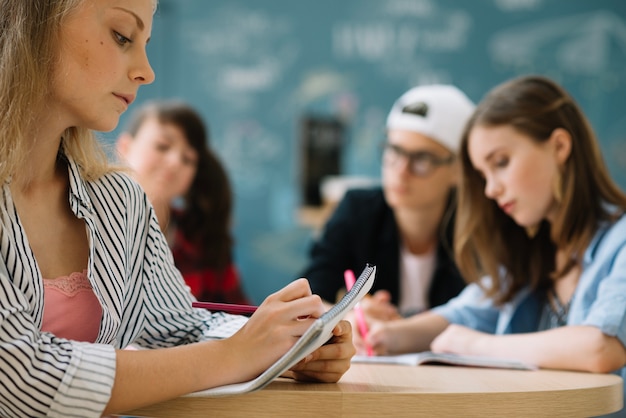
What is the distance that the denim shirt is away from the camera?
142 centimetres

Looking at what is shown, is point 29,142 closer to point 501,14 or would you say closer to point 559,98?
point 559,98

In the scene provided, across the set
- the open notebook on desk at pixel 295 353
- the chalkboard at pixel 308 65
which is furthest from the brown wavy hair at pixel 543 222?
the chalkboard at pixel 308 65

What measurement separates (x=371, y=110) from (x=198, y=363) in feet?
11.6

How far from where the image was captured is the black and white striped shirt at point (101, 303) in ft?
2.97

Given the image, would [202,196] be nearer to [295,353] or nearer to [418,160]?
[418,160]

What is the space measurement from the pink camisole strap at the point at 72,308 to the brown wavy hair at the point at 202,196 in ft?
6.40

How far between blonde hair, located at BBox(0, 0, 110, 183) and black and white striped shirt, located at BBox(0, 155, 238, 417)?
63mm

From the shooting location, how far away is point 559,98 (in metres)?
1.81

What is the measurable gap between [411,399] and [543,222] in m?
1.02

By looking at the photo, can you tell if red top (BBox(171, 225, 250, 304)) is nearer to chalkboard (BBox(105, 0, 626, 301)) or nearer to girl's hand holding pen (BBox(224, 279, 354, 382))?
chalkboard (BBox(105, 0, 626, 301))

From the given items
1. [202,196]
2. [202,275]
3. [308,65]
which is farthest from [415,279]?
[308,65]

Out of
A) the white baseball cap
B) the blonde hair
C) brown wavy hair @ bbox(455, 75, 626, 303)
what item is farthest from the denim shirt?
the blonde hair

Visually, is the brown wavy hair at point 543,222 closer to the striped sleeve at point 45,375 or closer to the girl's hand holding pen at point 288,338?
the girl's hand holding pen at point 288,338

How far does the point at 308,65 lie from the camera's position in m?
4.40
